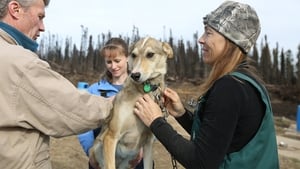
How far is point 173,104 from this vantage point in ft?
11.2

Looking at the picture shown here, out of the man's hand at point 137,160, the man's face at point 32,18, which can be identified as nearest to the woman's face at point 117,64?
the man's hand at point 137,160

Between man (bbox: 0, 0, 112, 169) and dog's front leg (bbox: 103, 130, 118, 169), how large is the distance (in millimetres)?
892

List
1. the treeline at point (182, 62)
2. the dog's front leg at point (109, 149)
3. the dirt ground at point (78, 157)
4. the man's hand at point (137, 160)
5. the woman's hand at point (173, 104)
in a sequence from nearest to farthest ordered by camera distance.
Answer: the woman's hand at point (173, 104)
the dog's front leg at point (109, 149)
the man's hand at point (137, 160)
the dirt ground at point (78, 157)
the treeline at point (182, 62)

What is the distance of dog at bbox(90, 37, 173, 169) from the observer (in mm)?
3547

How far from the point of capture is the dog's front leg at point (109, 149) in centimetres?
350

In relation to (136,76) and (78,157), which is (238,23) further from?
(78,157)

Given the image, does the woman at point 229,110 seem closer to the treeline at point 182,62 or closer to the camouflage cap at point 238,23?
the camouflage cap at point 238,23

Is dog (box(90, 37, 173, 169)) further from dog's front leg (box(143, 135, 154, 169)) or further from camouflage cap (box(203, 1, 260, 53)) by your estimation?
camouflage cap (box(203, 1, 260, 53))

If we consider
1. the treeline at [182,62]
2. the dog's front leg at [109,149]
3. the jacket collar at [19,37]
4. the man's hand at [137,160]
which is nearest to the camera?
the jacket collar at [19,37]

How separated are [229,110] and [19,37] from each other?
138 centimetres

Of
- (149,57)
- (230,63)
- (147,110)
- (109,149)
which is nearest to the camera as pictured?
(230,63)

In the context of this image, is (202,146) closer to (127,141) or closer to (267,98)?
(267,98)

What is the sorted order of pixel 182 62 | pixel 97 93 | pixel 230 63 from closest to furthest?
pixel 230 63 → pixel 97 93 → pixel 182 62

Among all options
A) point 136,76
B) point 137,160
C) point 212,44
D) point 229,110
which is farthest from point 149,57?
point 229,110
